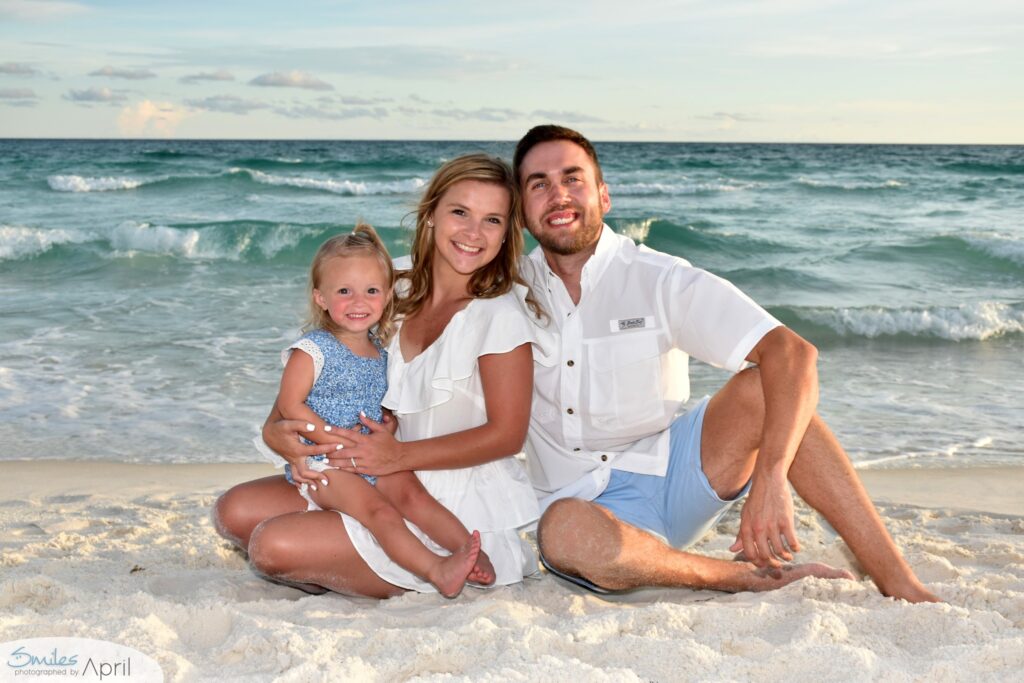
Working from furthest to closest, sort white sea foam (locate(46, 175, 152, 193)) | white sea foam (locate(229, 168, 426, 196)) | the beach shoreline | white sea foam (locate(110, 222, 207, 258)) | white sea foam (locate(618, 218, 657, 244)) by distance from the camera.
→ white sea foam (locate(229, 168, 426, 196))
white sea foam (locate(46, 175, 152, 193))
white sea foam (locate(618, 218, 657, 244))
white sea foam (locate(110, 222, 207, 258))
the beach shoreline

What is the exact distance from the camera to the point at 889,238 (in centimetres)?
1526

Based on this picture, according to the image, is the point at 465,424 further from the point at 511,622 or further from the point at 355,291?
the point at 511,622

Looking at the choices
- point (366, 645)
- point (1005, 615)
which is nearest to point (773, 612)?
point (1005, 615)

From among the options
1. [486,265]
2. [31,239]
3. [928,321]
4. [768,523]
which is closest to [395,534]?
[486,265]

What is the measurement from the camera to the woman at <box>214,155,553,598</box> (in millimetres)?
3143

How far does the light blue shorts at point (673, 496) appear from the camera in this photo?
3.22 meters

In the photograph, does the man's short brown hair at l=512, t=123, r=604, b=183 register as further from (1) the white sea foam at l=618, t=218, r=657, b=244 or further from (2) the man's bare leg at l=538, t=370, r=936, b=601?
(1) the white sea foam at l=618, t=218, r=657, b=244

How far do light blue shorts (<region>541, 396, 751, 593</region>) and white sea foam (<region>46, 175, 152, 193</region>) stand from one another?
21317 mm

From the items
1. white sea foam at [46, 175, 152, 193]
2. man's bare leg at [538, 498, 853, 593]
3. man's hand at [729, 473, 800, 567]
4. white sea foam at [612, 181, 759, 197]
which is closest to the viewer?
man's hand at [729, 473, 800, 567]

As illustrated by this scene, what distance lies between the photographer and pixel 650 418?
3.30 m

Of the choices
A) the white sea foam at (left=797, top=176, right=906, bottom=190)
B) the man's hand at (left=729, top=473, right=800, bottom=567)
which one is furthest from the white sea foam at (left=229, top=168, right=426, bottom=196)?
the man's hand at (left=729, top=473, right=800, bottom=567)

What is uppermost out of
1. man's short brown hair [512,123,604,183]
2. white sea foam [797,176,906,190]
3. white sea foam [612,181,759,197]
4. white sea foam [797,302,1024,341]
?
man's short brown hair [512,123,604,183]

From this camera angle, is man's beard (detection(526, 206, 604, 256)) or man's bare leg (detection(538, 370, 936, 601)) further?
man's beard (detection(526, 206, 604, 256))

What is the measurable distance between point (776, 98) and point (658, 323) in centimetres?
2556
